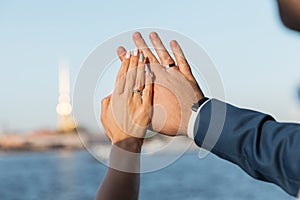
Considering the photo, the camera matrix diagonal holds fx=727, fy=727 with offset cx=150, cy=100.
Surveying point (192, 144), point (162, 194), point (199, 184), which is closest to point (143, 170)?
point (192, 144)

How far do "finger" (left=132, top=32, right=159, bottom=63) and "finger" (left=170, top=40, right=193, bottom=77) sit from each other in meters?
0.03

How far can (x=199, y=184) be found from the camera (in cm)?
2680

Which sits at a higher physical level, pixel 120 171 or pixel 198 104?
pixel 198 104

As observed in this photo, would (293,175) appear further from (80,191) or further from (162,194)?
(80,191)

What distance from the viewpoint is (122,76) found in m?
0.92

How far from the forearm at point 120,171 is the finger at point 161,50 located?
113 millimetres

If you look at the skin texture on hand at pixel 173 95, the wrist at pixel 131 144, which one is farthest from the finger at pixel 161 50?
the wrist at pixel 131 144

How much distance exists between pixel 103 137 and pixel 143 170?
110mm

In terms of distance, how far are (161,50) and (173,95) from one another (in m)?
0.09

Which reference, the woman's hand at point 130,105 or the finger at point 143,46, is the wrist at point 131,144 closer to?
the woman's hand at point 130,105

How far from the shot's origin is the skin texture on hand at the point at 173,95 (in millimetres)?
872

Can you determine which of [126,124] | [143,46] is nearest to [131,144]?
[126,124]

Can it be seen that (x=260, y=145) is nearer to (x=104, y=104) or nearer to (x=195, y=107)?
(x=195, y=107)

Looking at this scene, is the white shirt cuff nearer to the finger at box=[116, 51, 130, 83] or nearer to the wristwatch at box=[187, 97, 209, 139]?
the wristwatch at box=[187, 97, 209, 139]
